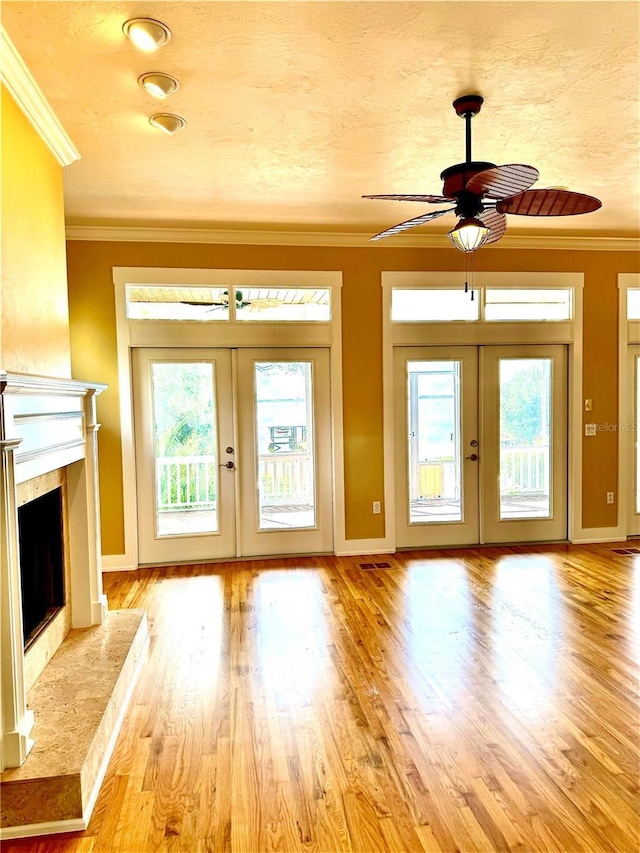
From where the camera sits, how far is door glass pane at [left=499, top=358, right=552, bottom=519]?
17.7ft

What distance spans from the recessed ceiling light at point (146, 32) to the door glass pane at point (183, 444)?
2.95 m

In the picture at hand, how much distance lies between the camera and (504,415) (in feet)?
17.7

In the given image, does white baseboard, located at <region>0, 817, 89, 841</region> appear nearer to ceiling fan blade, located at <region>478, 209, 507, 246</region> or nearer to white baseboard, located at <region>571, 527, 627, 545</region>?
ceiling fan blade, located at <region>478, 209, 507, 246</region>

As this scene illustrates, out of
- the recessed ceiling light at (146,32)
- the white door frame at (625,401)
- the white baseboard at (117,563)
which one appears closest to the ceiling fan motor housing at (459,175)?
the recessed ceiling light at (146,32)

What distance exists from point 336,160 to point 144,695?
3.34m

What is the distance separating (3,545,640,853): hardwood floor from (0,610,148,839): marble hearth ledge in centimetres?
7

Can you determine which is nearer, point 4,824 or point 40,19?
point 4,824

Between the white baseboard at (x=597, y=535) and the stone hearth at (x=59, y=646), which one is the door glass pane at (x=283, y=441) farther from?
the white baseboard at (x=597, y=535)

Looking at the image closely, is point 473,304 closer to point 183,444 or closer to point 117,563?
point 183,444

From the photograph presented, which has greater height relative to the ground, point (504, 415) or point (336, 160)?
point (336, 160)

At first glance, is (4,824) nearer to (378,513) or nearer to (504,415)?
(378,513)

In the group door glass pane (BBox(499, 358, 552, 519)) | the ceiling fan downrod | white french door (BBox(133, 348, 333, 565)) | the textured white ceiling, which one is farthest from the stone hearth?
door glass pane (BBox(499, 358, 552, 519))

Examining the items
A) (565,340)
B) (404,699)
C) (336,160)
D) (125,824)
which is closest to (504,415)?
(565,340)

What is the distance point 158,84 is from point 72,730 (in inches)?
112
